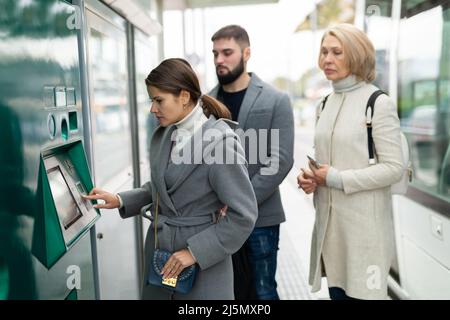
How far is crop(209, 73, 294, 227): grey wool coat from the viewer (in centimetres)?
193

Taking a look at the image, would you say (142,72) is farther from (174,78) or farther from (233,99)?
(174,78)

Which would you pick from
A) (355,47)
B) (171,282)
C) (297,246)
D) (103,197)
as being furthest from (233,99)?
(297,246)

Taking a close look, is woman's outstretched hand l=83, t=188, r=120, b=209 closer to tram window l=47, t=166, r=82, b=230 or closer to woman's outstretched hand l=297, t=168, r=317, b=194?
tram window l=47, t=166, r=82, b=230

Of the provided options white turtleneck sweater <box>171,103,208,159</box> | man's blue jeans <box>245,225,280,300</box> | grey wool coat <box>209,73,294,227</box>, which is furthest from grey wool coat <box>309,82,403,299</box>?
white turtleneck sweater <box>171,103,208,159</box>

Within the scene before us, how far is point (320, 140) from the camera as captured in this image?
1.80 m

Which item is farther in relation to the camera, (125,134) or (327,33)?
(125,134)

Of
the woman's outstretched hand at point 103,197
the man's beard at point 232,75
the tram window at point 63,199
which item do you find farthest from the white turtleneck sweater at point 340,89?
the tram window at point 63,199

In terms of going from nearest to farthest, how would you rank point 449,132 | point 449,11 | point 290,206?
point 449,11 < point 449,132 < point 290,206

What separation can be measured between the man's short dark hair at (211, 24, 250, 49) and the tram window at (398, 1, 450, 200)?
3.24ft

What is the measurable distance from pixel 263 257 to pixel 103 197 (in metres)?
0.88
